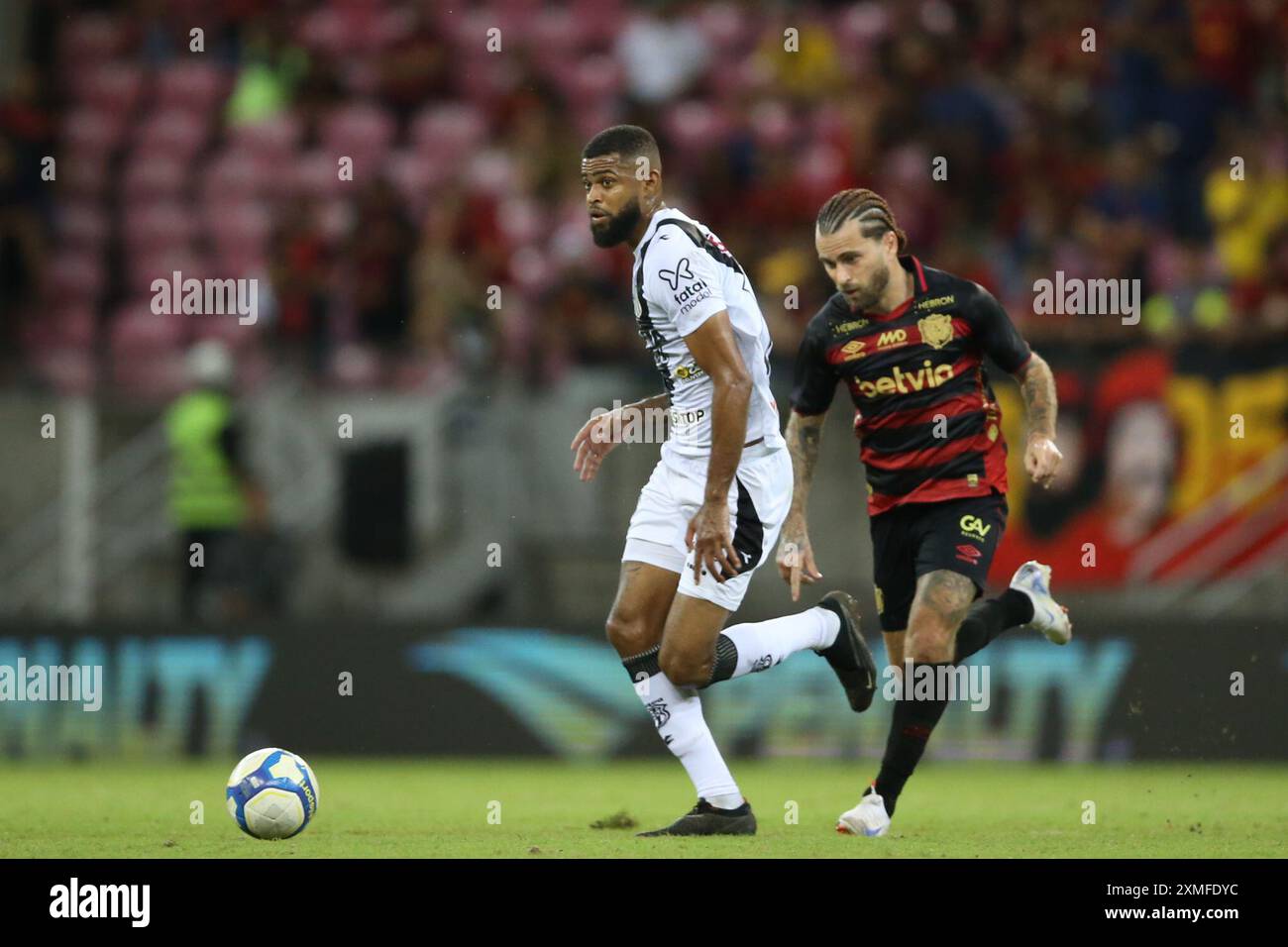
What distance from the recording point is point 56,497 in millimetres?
13477

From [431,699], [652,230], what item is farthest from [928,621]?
[431,699]

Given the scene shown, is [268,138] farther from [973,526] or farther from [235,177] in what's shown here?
[973,526]

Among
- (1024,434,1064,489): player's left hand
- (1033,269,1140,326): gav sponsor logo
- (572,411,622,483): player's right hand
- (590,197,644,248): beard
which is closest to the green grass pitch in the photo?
(1024,434,1064,489): player's left hand

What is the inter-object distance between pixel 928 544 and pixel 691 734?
47.9 inches

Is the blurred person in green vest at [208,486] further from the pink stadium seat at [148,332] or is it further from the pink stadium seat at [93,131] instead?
the pink stadium seat at [93,131]

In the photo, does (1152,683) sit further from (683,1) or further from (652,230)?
(683,1)

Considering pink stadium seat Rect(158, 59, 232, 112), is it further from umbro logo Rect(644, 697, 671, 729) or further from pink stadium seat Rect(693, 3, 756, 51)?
umbro logo Rect(644, 697, 671, 729)

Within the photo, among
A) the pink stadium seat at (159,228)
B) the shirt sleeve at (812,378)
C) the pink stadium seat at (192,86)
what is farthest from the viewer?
the pink stadium seat at (192,86)

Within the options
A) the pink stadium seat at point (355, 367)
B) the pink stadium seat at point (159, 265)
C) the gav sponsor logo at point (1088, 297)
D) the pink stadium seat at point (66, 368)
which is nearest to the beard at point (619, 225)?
the pink stadium seat at point (355, 367)

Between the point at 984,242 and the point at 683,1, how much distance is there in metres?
4.06

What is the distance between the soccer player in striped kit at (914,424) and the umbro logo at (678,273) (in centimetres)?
71

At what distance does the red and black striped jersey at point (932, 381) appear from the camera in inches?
318

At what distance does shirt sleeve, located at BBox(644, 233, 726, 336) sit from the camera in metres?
7.56

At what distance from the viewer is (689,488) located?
798 centimetres
